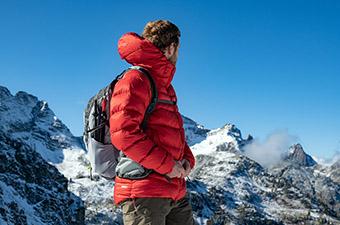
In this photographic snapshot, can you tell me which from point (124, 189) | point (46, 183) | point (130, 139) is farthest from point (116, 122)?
point (46, 183)

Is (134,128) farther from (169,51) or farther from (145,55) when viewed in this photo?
(169,51)

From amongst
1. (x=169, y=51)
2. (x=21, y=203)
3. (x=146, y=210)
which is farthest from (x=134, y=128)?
(x=21, y=203)

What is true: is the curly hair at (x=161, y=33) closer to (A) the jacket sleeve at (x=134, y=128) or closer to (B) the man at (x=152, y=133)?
(B) the man at (x=152, y=133)

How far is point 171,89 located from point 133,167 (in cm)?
155

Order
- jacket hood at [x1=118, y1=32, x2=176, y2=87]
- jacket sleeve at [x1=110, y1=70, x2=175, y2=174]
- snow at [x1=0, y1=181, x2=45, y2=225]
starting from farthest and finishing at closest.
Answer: snow at [x1=0, y1=181, x2=45, y2=225] → jacket hood at [x1=118, y1=32, x2=176, y2=87] → jacket sleeve at [x1=110, y1=70, x2=175, y2=174]

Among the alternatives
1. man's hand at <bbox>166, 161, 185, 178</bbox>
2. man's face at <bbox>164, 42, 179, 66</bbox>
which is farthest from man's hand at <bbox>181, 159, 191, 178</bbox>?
man's face at <bbox>164, 42, 179, 66</bbox>

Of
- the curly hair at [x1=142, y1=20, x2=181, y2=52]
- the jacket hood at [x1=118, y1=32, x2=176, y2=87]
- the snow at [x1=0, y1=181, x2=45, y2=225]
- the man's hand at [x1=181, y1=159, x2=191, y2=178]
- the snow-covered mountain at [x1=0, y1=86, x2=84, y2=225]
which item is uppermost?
the snow-covered mountain at [x1=0, y1=86, x2=84, y2=225]

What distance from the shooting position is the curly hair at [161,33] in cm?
792

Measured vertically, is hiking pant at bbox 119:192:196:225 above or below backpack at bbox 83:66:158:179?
below

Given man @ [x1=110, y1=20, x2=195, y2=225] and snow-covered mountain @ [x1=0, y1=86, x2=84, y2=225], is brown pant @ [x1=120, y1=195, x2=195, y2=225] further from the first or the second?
snow-covered mountain @ [x1=0, y1=86, x2=84, y2=225]

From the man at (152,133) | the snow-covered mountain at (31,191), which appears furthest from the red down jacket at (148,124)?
the snow-covered mountain at (31,191)

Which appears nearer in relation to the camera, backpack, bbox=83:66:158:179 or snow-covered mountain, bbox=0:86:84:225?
backpack, bbox=83:66:158:179

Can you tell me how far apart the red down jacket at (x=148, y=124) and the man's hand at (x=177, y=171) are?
0.34 ft

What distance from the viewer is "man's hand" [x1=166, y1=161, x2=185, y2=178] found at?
745 cm
